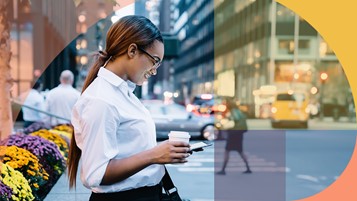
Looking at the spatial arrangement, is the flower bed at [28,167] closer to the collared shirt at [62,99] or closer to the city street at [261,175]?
the city street at [261,175]

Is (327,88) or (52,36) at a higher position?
(52,36)

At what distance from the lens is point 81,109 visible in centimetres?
183

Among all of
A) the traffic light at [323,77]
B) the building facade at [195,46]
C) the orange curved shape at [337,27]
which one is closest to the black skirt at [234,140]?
the orange curved shape at [337,27]

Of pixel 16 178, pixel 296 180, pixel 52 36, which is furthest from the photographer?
pixel 52 36

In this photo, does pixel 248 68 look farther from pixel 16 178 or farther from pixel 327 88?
pixel 16 178

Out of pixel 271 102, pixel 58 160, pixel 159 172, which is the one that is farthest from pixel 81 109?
pixel 271 102

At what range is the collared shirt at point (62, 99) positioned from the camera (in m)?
9.80

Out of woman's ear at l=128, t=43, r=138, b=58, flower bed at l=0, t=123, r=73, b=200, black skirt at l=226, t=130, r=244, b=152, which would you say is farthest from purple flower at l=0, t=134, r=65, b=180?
woman's ear at l=128, t=43, r=138, b=58

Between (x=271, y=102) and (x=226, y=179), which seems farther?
(x=271, y=102)

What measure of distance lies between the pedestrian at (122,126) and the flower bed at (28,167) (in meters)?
2.82

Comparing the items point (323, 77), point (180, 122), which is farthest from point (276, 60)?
point (180, 122)

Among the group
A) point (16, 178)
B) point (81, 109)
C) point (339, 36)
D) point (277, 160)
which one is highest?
point (339, 36)

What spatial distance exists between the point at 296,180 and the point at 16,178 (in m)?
5.78

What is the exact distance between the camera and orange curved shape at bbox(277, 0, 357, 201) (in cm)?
859
